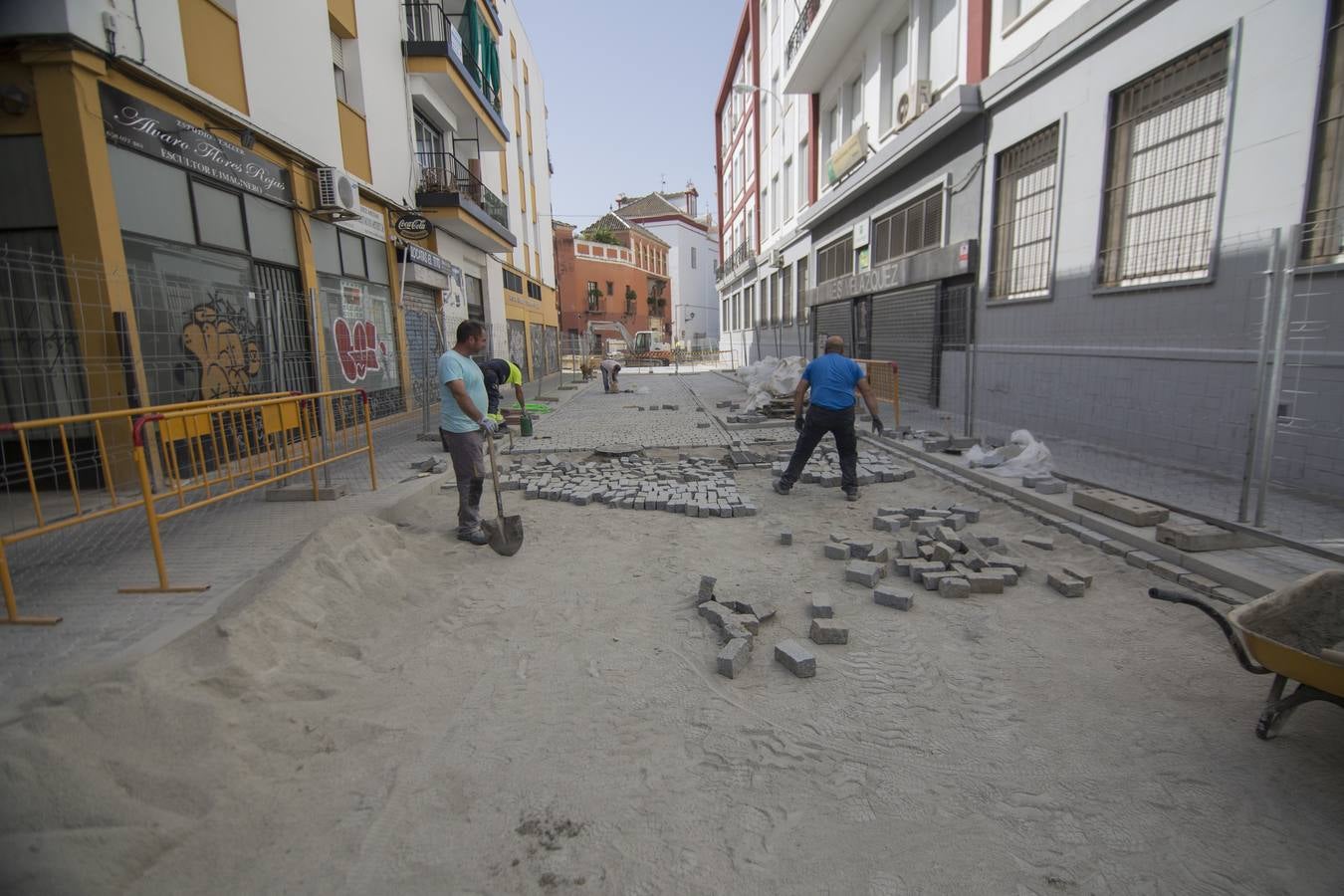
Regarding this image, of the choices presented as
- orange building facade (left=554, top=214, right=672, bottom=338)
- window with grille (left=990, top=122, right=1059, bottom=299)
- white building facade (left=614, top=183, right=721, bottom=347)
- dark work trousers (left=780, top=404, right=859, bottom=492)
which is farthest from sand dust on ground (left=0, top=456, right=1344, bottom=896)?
white building facade (left=614, top=183, right=721, bottom=347)

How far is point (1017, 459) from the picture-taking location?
702cm

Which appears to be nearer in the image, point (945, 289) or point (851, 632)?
point (851, 632)

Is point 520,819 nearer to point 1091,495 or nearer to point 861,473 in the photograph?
point 1091,495

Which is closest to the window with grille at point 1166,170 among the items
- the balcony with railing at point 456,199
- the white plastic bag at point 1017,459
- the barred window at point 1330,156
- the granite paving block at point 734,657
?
the barred window at point 1330,156

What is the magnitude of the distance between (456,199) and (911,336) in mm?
10465

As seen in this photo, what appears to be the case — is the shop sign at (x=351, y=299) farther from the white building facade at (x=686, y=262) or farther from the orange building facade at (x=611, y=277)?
the white building facade at (x=686, y=262)

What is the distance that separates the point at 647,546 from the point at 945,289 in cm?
923

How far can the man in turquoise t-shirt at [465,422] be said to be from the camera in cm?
522

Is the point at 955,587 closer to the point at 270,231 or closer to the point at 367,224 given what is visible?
the point at 270,231

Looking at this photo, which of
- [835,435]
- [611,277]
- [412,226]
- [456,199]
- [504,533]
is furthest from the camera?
[611,277]

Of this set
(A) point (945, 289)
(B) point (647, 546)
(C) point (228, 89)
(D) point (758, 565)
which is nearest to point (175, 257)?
(C) point (228, 89)

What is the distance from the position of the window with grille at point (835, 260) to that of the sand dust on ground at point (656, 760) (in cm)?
1506

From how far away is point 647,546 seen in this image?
5.28 m

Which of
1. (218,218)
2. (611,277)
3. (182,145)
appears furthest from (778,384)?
(611,277)
